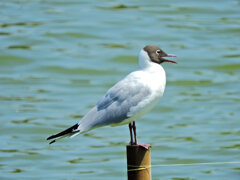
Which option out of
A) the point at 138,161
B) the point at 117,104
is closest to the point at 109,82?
the point at 117,104

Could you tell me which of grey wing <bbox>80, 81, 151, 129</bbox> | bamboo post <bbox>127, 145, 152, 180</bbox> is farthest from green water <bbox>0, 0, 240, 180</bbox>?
bamboo post <bbox>127, 145, 152, 180</bbox>

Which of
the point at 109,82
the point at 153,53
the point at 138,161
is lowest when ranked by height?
the point at 138,161

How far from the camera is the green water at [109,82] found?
920 cm

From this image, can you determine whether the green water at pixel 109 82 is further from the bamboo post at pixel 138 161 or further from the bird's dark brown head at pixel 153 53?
the bamboo post at pixel 138 161

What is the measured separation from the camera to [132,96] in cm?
512

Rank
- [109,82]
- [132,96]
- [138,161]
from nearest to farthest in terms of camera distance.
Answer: [138,161]
[132,96]
[109,82]

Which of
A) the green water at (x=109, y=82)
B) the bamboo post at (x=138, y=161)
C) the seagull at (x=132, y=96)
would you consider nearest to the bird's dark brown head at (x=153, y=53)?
the seagull at (x=132, y=96)

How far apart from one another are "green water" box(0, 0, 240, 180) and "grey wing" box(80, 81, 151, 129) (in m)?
3.39

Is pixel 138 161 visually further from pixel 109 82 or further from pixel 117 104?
pixel 109 82

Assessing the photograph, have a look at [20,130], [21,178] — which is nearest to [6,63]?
[20,130]

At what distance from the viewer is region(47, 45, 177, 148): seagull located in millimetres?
5051

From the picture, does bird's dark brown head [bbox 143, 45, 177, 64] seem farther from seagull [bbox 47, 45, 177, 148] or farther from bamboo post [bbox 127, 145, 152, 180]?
bamboo post [bbox 127, 145, 152, 180]

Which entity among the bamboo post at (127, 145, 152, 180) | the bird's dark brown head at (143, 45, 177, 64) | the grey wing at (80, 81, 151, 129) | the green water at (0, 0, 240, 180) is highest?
the green water at (0, 0, 240, 180)

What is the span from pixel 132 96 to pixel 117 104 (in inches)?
6.2
